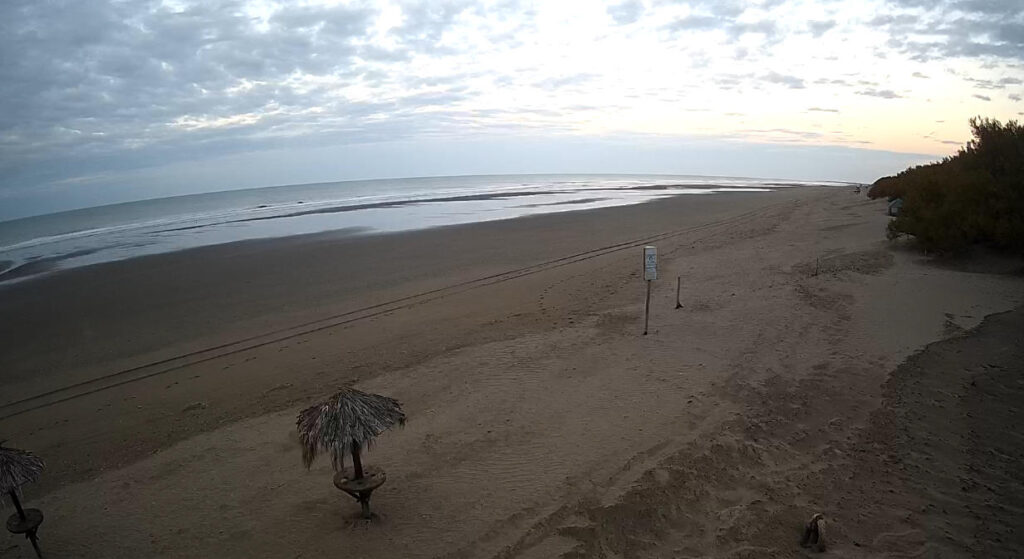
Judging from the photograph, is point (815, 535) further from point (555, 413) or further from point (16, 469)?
point (16, 469)

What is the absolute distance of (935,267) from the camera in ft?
45.5

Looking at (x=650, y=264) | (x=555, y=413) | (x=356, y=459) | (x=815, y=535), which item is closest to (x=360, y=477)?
(x=356, y=459)

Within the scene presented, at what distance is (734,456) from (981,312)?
806cm

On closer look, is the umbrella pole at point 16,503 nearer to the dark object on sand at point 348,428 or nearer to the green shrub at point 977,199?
the dark object on sand at point 348,428

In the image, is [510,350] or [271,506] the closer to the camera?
[271,506]

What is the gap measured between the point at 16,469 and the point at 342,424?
9.30ft

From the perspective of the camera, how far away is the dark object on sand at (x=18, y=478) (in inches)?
179

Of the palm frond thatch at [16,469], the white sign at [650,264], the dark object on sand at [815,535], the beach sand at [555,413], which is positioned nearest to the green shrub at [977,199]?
the beach sand at [555,413]

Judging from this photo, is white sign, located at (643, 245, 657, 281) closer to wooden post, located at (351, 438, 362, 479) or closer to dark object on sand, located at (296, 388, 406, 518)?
dark object on sand, located at (296, 388, 406, 518)

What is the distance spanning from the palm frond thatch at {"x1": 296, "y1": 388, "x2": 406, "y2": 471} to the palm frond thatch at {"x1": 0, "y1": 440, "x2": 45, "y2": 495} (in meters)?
2.33

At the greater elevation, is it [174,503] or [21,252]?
[21,252]

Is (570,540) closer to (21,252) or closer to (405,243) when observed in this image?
(405,243)

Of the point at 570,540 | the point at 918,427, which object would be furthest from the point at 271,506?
the point at 918,427

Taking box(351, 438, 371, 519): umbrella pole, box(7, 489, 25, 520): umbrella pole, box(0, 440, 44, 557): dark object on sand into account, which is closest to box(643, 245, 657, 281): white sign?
box(351, 438, 371, 519): umbrella pole
